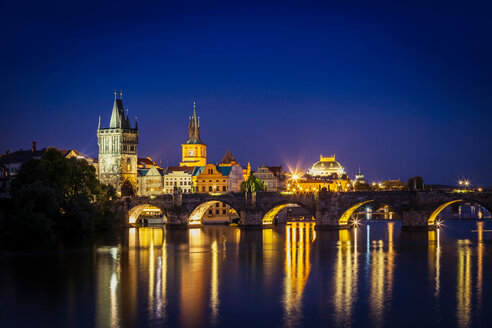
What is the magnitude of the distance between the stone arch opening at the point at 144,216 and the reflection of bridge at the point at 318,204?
0.20 meters

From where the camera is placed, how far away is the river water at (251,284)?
1359 inches

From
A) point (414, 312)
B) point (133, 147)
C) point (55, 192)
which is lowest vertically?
point (414, 312)

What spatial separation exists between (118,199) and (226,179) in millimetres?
39920

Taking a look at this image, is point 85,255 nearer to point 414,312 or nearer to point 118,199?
point 414,312

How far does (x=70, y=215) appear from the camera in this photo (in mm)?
76062

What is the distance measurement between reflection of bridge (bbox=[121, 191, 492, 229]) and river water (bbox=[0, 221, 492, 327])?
31.1 feet

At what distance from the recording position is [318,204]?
3344 inches

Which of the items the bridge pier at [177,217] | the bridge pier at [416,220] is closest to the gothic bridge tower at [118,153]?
the bridge pier at [177,217]

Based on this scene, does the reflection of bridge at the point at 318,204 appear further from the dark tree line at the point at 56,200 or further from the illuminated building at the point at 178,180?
the illuminated building at the point at 178,180

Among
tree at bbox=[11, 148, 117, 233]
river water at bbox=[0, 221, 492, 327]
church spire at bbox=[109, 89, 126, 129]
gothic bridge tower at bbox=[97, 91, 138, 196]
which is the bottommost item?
river water at bbox=[0, 221, 492, 327]

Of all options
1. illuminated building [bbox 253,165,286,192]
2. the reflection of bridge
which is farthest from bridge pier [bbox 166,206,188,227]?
illuminated building [bbox 253,165,286,192]

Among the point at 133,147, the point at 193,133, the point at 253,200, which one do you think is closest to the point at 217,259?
the point at 253,200

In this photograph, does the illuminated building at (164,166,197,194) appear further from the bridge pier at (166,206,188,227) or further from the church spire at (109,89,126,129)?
the bridge pier at (166,206,188,227)

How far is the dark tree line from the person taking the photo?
234 feet
